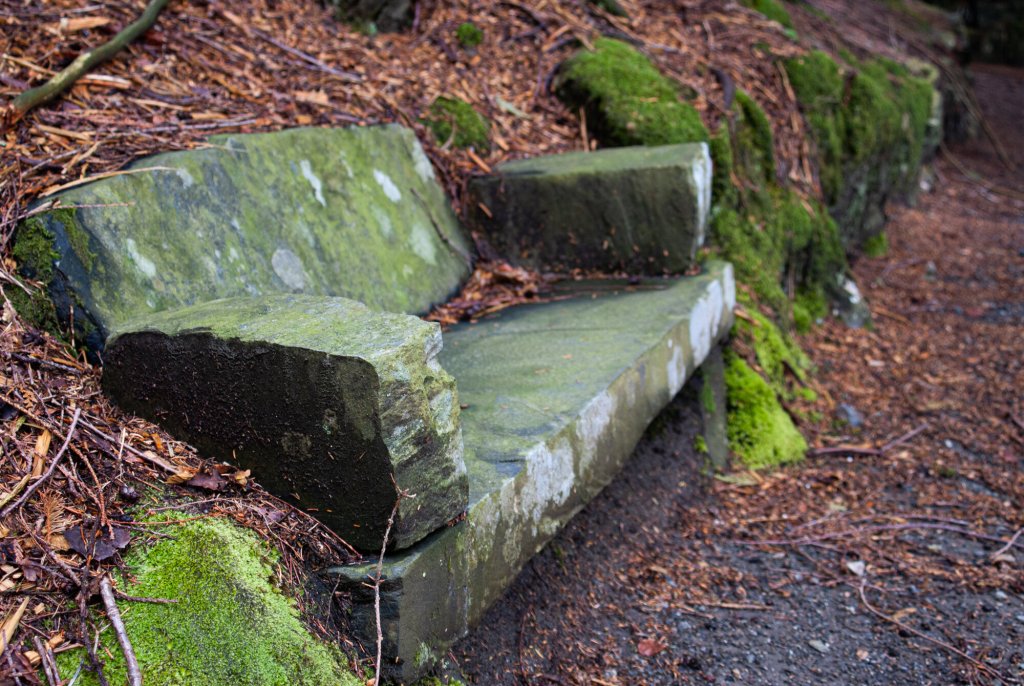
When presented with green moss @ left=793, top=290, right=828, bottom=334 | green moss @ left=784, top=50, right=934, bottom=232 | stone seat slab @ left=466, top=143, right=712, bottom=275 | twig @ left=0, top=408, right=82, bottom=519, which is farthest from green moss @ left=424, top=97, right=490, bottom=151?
green moss @ left=784, top=50, right=934, bottom=232

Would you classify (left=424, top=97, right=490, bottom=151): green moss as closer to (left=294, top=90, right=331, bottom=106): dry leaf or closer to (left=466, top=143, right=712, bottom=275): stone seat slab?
(left=466, top=143, right=712, bottom=275): stone seat slab

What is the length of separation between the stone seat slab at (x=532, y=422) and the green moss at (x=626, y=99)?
916 millimetres

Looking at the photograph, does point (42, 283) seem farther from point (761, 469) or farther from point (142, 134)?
point (761, 469)

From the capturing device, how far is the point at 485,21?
15.2 feet

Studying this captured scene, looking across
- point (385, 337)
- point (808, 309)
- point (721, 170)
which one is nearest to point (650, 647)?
point (385, 337)

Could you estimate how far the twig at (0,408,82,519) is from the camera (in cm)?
151

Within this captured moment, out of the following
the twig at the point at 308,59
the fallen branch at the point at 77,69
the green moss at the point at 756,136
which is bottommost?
Result: the green moss at the point at 756,136

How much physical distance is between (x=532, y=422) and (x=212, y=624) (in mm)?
956

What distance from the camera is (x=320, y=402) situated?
1.57 m

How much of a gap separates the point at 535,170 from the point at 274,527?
2289 mm

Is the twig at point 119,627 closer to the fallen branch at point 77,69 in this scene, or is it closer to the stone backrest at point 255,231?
the stone backrest at point 255,231

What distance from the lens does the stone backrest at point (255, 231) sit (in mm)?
2080

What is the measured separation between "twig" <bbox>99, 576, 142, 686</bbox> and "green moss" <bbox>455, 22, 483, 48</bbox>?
3548 millimetres

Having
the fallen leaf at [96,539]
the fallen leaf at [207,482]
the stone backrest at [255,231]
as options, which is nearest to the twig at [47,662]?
the fallen leaf at [96,539]
